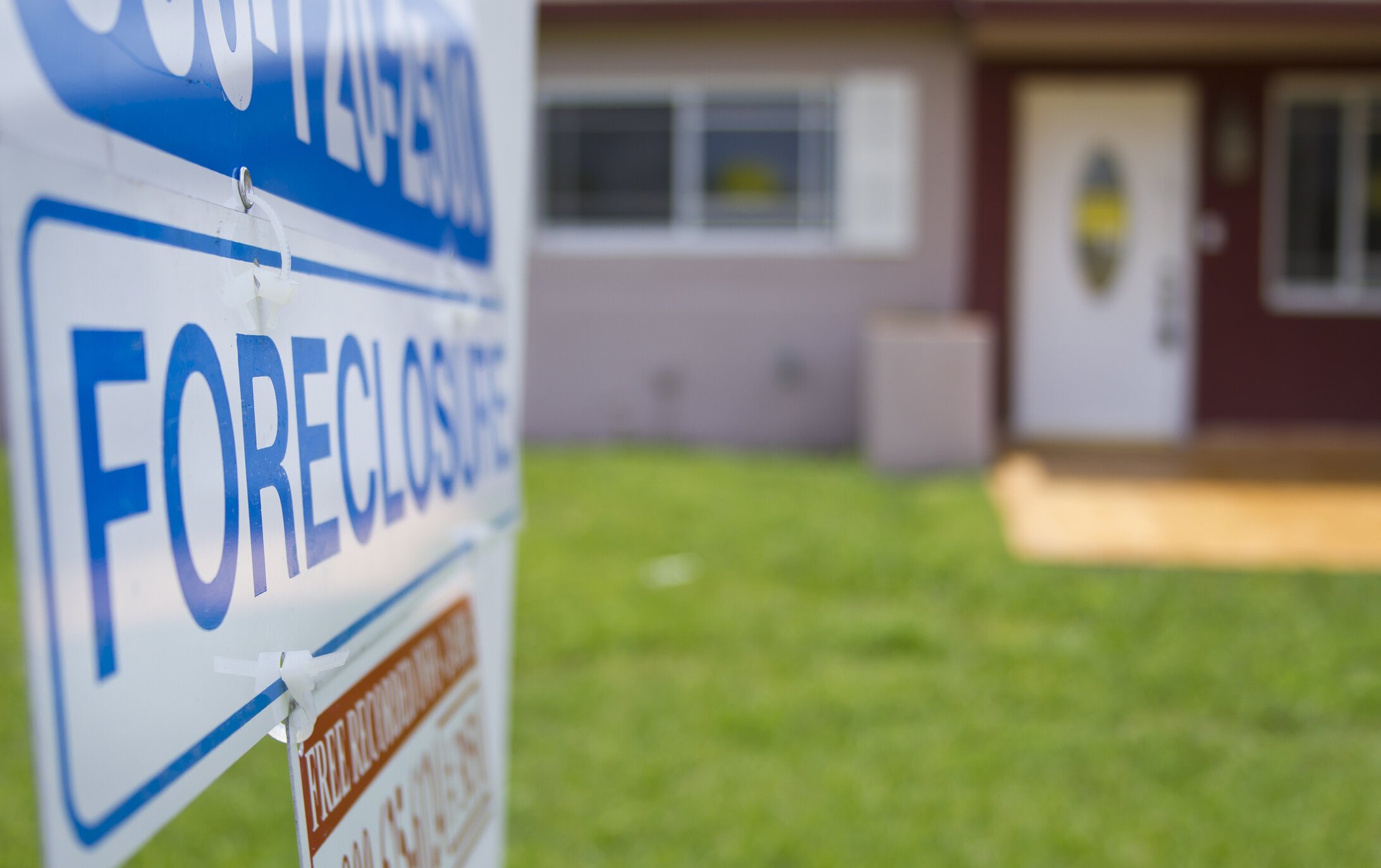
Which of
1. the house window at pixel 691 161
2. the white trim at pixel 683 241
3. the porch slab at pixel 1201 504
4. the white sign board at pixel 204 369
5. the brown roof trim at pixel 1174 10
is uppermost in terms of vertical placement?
the brown roof trim at pixel 1174 10

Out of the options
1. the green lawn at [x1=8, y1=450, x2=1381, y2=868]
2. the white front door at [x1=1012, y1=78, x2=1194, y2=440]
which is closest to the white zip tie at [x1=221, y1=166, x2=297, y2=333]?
the green lawn at [x1=8, y1=450, x2=1381, y2=868]

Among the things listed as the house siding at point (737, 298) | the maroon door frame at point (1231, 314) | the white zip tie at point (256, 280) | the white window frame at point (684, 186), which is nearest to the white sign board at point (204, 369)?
the white zip tie at point (256, 280)

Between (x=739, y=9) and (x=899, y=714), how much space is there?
6547mm

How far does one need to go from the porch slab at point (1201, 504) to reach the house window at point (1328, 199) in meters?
1.23

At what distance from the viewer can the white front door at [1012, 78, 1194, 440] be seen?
10.3 m

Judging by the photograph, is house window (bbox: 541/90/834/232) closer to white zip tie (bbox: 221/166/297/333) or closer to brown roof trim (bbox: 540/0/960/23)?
brown roof trim (bbox: 540/0/960/23)

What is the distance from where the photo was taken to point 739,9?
32.0 feet

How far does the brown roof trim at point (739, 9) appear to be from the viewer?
959 cm

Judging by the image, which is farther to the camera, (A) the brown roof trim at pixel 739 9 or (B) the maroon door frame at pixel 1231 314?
(B) the maroon door frame at pixel 1231 314

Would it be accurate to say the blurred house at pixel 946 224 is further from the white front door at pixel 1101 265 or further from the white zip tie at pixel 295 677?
the white zip tie at pixel 295 677

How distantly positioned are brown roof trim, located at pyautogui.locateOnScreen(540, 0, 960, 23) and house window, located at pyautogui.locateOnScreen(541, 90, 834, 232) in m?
0.64

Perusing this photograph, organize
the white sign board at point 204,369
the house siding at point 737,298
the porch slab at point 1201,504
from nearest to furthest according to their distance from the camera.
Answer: the white sign board at point 204,369, the porch slab at point 1201,504, the house siding at point 737,298

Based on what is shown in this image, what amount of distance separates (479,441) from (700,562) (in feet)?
16.4

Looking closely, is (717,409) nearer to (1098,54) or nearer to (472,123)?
(1098,54)
